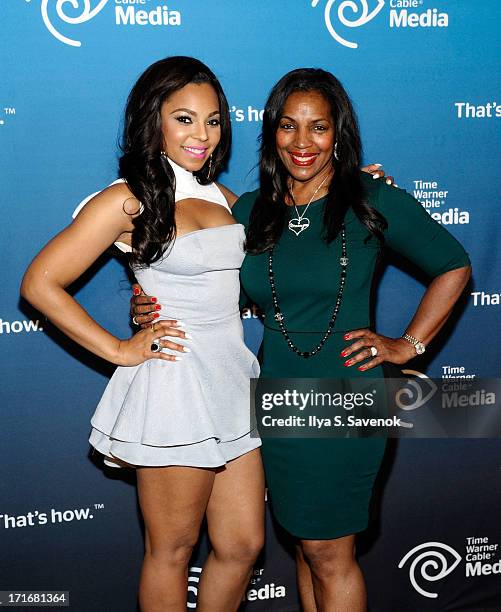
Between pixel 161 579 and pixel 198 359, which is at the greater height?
pixel 198 359

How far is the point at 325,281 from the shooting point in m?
2.08

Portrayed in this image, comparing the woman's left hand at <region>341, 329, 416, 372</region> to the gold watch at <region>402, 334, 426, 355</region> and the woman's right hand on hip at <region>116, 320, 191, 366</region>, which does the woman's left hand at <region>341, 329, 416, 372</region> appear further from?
the woman's right hand on hip at <region>116, 320, 191, 366</region>

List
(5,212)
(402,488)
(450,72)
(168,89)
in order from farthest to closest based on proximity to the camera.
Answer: (402,488) → (450,72) → (5,212) → (168,89)

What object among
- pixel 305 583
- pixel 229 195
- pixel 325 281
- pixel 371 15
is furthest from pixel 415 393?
pixel 371 15

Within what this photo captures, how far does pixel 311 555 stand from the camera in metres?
2.18

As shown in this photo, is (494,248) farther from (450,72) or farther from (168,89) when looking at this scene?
(168,89)

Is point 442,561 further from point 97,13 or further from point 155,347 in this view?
point 97,13

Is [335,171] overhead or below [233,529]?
overhead

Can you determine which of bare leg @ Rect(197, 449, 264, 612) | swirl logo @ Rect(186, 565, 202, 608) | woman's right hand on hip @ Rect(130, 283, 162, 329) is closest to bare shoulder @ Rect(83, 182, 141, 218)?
woman's right hand on hip @ Rect(130, 283, 162, 329)

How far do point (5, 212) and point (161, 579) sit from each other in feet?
3.86

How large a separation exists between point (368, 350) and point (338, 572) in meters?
0.61

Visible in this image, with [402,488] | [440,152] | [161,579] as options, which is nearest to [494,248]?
[440,152]

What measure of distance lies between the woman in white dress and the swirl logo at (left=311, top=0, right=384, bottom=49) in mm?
592

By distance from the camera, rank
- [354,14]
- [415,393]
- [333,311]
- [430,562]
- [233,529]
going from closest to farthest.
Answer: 1. [333,311]
2. [233,529]
3. [354,14]
4. [415,393]
5. [430,562]
